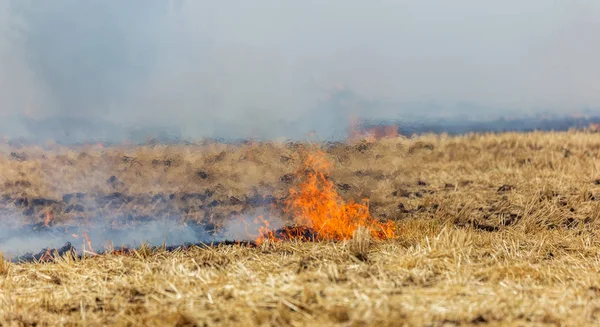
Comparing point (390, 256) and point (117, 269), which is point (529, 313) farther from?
point (117, 269)

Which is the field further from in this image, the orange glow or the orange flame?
the orange glow

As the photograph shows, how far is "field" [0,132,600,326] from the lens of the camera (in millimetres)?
4551

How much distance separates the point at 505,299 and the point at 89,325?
329 centimetres

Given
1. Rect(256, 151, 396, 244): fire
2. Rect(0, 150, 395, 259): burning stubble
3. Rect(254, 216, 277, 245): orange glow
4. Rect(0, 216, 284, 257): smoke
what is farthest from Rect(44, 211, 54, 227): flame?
Rect(254, 216, 277, 245): orange glow

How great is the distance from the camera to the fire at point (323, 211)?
8125mm

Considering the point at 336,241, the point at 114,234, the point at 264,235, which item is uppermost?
the point at 336,241

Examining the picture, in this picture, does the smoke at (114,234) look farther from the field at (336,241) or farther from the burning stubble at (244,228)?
the field at (336,241)

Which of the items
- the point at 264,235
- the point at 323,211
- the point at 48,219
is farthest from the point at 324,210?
the point at 48,219

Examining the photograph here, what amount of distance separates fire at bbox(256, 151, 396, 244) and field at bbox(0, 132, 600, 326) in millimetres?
206

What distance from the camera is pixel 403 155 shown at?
500 inches

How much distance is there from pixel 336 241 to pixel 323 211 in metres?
1.58

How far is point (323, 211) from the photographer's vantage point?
9109mm

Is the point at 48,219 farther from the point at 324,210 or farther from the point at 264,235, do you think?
the point at 324,210

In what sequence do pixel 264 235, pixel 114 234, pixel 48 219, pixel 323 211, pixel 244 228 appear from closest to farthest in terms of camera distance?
1. pixel 264 235
2. pixel 323 211
3. pixel 244 228
4. pixel 114 234
5. pixel 48 219
